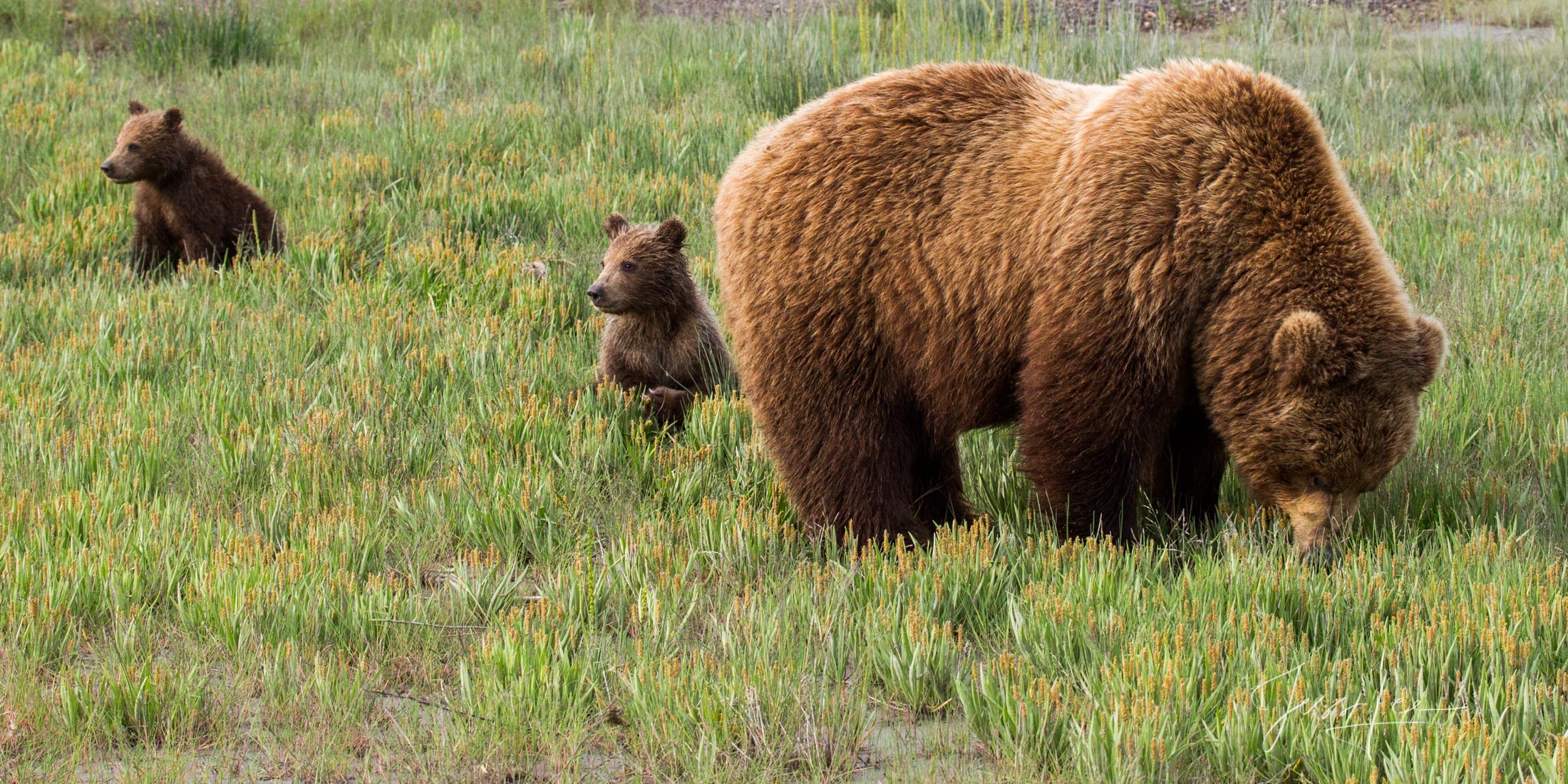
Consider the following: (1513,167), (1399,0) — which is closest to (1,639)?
(1513,167)

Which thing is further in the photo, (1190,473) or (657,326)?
(657,326)

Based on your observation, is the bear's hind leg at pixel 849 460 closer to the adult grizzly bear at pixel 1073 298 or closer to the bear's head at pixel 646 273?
the adult grizzly bear at pixel 1073 298

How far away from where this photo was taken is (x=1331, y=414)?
4012mm

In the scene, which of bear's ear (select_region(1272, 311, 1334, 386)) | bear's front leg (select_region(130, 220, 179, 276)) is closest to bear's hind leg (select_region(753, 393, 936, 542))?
bear's ear (select_region(1272, 311, 1334, 386))

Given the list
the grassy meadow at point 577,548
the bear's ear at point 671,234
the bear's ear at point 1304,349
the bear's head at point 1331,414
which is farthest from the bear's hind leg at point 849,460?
the bear's ear at point 671,234

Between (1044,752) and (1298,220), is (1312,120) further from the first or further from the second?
(1044,752)

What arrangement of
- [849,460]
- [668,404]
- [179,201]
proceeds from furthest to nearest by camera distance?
1. [179,201]
2. [668,404]
3. [849,460]

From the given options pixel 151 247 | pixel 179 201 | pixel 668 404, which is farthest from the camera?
pixel 151 247

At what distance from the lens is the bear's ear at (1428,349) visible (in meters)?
4.07

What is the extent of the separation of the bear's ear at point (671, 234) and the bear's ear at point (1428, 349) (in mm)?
3158


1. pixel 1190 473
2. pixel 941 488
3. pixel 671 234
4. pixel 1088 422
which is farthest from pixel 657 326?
pixel 1088 422

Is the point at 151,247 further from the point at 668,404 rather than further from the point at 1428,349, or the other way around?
the point at 1428,349

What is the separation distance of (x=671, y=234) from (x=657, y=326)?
0.41 meters

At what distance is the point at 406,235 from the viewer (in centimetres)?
780
